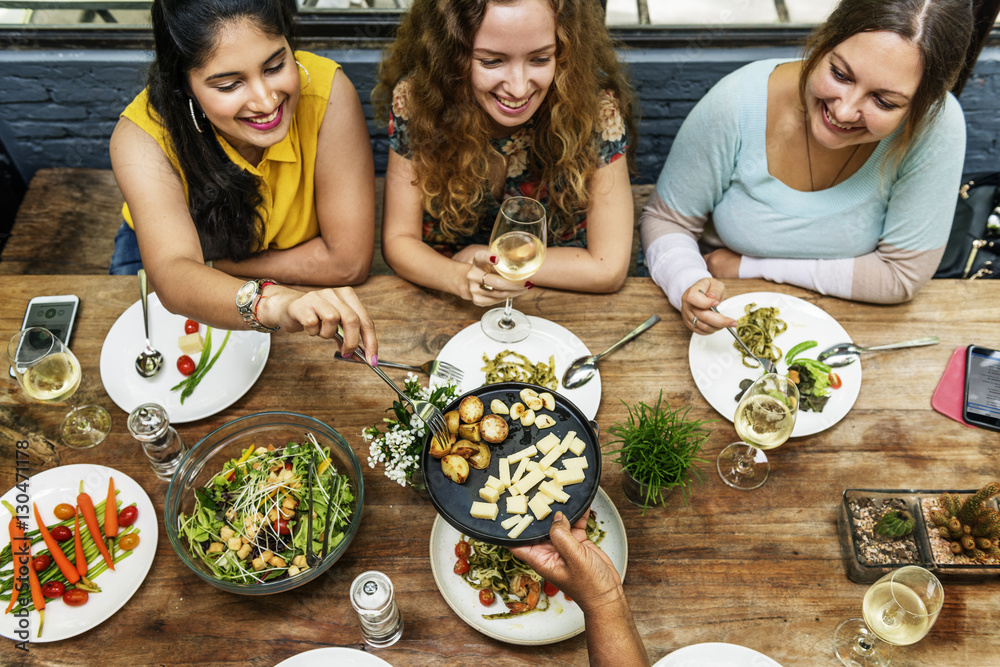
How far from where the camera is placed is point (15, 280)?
5.65 feet

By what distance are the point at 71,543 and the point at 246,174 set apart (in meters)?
0.99

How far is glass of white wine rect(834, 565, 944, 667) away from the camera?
115cm

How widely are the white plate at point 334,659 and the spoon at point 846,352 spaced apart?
3.93 ft

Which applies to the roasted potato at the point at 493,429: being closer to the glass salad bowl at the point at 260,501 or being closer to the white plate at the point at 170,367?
the glass salad bowl at the point at 260,501

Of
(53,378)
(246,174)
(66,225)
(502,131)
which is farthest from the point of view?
(66,225)

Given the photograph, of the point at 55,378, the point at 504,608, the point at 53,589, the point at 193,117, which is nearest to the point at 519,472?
the point at 504,608

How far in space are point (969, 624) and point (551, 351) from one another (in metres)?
0.99

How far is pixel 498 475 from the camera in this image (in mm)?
1271

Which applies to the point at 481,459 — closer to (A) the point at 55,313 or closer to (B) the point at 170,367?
(B) the point at 170,367

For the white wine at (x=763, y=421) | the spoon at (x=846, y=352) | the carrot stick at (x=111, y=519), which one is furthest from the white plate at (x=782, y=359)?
the carrot stick at (x=111, y=519)

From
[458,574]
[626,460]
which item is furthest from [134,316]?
[626,460]

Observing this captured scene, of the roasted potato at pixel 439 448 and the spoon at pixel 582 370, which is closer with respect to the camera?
the roasted potato at pixel 439 448

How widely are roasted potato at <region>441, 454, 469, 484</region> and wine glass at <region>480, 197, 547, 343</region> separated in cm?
45

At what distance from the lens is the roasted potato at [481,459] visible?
1263mm
